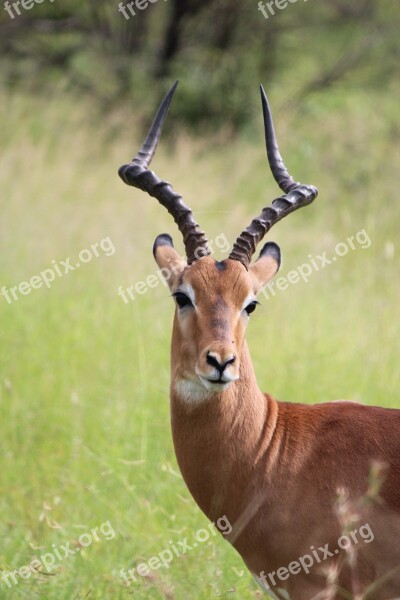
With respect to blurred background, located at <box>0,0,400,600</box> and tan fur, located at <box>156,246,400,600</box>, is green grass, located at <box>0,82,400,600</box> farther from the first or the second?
tan fur, located at <box>156,246,400,600</box>

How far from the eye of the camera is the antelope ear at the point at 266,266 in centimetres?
487

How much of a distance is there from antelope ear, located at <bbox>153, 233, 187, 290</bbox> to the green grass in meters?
1.05

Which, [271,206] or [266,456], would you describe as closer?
[266,456]

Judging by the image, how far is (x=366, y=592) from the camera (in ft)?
13.6

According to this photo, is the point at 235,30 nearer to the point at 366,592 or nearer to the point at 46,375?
the point at 46,375

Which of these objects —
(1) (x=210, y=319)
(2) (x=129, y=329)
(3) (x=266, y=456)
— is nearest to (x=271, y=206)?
(1) (x=210, y=319)

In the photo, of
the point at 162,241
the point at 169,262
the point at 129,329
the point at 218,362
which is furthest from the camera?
the point at 129,329

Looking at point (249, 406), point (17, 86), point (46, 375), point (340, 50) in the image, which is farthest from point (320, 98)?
point (249, 406)

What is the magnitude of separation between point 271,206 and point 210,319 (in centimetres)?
80

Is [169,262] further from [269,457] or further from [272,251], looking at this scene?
[269,457]

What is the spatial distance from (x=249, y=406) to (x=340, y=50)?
15.2m

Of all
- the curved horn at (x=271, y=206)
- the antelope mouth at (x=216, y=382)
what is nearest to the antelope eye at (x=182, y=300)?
the curved horn at (x=271, y=206)

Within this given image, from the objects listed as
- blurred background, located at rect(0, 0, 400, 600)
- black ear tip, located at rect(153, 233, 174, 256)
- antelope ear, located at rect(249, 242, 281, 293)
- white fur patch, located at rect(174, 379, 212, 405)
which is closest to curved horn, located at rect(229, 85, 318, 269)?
antelope ear, located at rect(249, 242, 281, 293)

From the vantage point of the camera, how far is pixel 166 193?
488 centimetres
